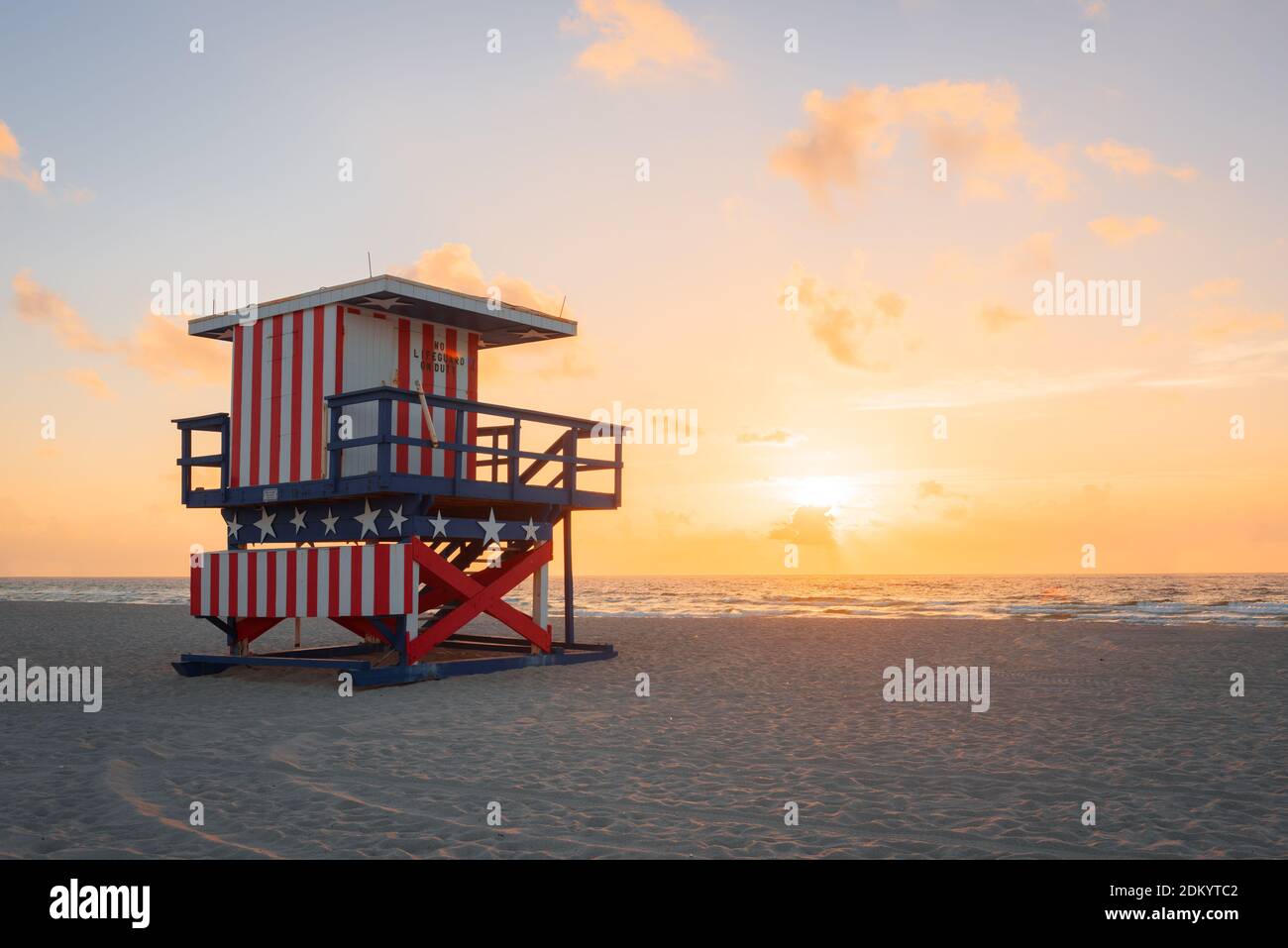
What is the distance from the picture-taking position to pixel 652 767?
8734 millimetres

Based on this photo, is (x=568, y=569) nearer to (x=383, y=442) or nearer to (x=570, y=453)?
(x=570, y=453)

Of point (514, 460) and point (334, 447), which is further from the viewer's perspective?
point (514, 460)

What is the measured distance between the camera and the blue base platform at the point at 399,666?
14.3 metres

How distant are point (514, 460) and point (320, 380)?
124 inches

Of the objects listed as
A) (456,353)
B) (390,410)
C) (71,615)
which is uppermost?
(456,353)

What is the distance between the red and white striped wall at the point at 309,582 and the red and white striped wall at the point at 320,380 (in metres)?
1.26

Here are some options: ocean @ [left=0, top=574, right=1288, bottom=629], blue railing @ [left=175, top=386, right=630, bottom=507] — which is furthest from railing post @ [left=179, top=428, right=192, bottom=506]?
ocean @ [left=0, top=574, right=1288, bottom=629]

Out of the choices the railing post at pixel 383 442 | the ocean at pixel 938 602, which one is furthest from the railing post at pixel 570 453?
the ocean at pixel 938 602

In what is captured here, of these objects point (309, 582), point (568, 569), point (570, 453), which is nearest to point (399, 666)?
point (309, 582)

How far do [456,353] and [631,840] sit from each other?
1160 centimetres

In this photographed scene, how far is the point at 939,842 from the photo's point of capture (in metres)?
6.39

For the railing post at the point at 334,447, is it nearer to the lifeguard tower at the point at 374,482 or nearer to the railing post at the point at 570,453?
the lifeguard tower at the point at 374,482
